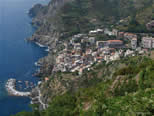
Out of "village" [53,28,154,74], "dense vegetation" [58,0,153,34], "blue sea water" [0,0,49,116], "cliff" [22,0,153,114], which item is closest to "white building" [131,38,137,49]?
"village" [53,28,154,74]

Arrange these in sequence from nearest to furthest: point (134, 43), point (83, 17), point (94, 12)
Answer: point (134, 43), point (83, 17), point (94, 12)

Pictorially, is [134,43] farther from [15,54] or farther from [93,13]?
[15,54]

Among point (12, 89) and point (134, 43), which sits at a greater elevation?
point (134, 43)

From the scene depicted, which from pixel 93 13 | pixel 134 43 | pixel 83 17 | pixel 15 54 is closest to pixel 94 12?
pixel 93 13

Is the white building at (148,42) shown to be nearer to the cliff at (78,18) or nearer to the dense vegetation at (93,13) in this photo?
the cliff at (78,18)

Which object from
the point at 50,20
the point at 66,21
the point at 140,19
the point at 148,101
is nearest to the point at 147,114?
the point at 148,101
